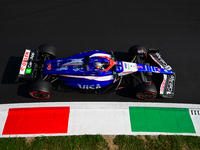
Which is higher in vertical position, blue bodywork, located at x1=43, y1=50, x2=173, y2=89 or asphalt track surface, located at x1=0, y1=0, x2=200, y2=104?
asphalt track surface, located at x1=0, y1=0, x2=200, y2=104

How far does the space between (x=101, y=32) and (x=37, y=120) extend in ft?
19.6

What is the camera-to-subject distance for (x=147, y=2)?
36.0 feet

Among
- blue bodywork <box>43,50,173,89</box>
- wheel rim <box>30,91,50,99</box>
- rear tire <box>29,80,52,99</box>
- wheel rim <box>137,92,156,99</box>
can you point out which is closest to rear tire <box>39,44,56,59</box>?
blue bodywork <box>43,50,173,89</box>

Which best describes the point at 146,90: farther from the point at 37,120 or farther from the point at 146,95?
the point at 37,120

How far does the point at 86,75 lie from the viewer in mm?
6680

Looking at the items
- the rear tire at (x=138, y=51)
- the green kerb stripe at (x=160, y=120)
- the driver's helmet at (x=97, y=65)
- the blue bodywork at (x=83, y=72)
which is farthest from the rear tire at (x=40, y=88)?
the rear tire at (x=138, y=51)

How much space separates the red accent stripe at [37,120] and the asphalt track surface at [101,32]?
0.54 m

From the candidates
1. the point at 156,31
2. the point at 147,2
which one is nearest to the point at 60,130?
the point at 156,31

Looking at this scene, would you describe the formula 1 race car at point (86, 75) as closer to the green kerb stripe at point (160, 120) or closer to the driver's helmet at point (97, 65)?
the driver's helmet at point (97, 65)

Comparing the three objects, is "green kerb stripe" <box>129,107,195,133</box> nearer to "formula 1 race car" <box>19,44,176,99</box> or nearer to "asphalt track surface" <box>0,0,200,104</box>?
"asphalt track surface" <box>0,0,200,104</box>

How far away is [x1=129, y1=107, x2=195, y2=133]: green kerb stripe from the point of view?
6.62 m

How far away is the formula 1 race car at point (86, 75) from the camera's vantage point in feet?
21.5

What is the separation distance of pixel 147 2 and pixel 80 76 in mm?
7789

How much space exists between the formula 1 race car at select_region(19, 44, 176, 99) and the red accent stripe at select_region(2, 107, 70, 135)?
2.38 feet
